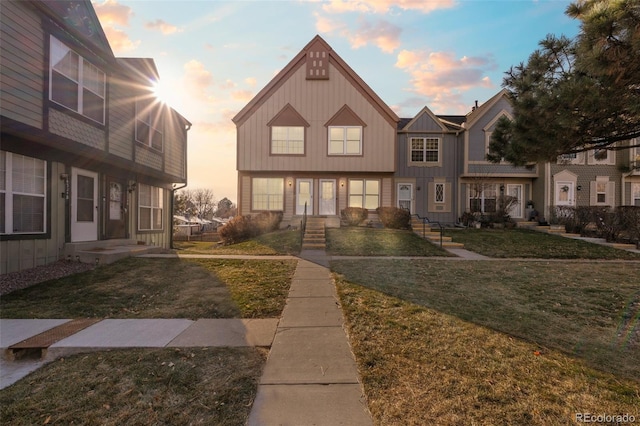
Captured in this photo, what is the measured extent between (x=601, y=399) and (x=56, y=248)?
10997 mm

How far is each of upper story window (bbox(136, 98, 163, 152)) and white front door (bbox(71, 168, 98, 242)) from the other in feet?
8.85

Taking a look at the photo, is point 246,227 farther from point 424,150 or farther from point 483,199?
point 483,199

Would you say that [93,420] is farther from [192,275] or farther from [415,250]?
[415,250]

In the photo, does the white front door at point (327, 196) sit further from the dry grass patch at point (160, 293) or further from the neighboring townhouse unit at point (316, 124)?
the dry grass patch at point (160, 293)

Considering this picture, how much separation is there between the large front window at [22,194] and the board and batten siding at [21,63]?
1003 mm

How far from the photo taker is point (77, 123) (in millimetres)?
8453

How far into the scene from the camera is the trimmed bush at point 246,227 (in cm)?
1486

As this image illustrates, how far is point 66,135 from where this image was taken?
8.07m

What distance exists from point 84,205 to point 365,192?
12971 millimetres

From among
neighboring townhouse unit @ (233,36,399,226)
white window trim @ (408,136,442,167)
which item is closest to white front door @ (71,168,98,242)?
neighboring townhouse unit @ (233,36,399,226)

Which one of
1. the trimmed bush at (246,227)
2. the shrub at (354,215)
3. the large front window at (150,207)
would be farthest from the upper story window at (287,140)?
the large front window at (150,207)

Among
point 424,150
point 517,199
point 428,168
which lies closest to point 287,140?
point 424,150

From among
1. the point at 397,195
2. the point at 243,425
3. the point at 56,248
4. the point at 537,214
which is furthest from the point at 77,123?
the point at 537,214

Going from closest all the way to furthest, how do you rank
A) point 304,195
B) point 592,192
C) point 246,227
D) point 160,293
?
point 160,293, point 246,227, point 304,195, point 592,192
